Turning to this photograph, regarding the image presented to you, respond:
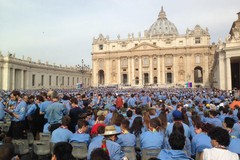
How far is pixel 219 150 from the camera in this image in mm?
3336

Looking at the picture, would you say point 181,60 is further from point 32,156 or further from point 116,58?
point 32,156

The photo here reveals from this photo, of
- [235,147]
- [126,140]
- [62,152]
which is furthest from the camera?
[126,140]

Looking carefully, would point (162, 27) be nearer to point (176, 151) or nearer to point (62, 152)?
point (176, 151)

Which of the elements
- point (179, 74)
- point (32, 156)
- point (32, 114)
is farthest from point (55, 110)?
point (179, 74)

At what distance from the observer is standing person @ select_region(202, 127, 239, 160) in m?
3.25

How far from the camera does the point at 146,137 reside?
541cm

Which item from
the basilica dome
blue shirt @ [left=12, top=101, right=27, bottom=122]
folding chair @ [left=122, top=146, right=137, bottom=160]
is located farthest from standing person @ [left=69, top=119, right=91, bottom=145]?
the basilica dome

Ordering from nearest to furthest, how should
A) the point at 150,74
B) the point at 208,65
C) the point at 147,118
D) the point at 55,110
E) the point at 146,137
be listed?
the point at 146,137 < the point at 147,118 < the point at 55,110 < the point at 208,65 < the point at 150,74

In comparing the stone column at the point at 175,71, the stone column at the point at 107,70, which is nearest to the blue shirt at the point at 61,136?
the stone column at the point at 175,71

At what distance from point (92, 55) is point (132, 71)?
51.2 ft

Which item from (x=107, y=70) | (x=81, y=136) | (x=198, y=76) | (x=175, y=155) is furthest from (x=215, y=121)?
(x=198, y=76)

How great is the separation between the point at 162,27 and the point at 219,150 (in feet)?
335

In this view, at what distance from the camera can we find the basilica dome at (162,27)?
9900 centimetres

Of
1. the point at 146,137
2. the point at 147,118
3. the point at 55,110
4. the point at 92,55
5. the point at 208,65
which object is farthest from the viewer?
the point at 92,55
